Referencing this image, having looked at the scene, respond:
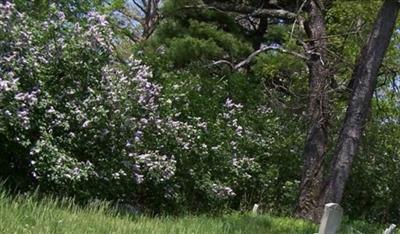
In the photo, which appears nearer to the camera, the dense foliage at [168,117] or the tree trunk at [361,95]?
the dense foliage at [168,117]

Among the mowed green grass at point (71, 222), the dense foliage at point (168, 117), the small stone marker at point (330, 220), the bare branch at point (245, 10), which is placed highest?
the bare branch at point (245, 10)

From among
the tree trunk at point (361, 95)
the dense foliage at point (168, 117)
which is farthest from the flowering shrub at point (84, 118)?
the tree trunk at point (361, 95)

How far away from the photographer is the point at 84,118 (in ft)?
26.4

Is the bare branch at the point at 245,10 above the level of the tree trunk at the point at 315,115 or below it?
above

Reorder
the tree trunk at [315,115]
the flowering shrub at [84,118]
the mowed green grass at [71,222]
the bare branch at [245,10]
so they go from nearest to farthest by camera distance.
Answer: the mowed green grass at [71,222]
the flowering shrub at [84,118]
the tree trunk at [315,115]
the bare branch at [245,10]

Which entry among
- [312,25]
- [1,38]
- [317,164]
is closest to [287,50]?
[312,25]

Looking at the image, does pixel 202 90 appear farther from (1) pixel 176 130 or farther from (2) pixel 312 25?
(1) pixel 176 130

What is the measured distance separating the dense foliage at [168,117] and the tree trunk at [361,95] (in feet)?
6.68

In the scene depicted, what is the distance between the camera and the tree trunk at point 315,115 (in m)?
11.7

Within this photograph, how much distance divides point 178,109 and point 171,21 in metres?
7.30

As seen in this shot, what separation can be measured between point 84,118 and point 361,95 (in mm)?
4029

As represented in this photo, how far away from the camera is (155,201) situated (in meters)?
9.84

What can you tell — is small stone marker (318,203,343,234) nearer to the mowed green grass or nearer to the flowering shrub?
the mowed green grass

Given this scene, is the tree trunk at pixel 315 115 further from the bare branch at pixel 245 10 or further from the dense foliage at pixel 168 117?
the bare branch at pixel 245 10
